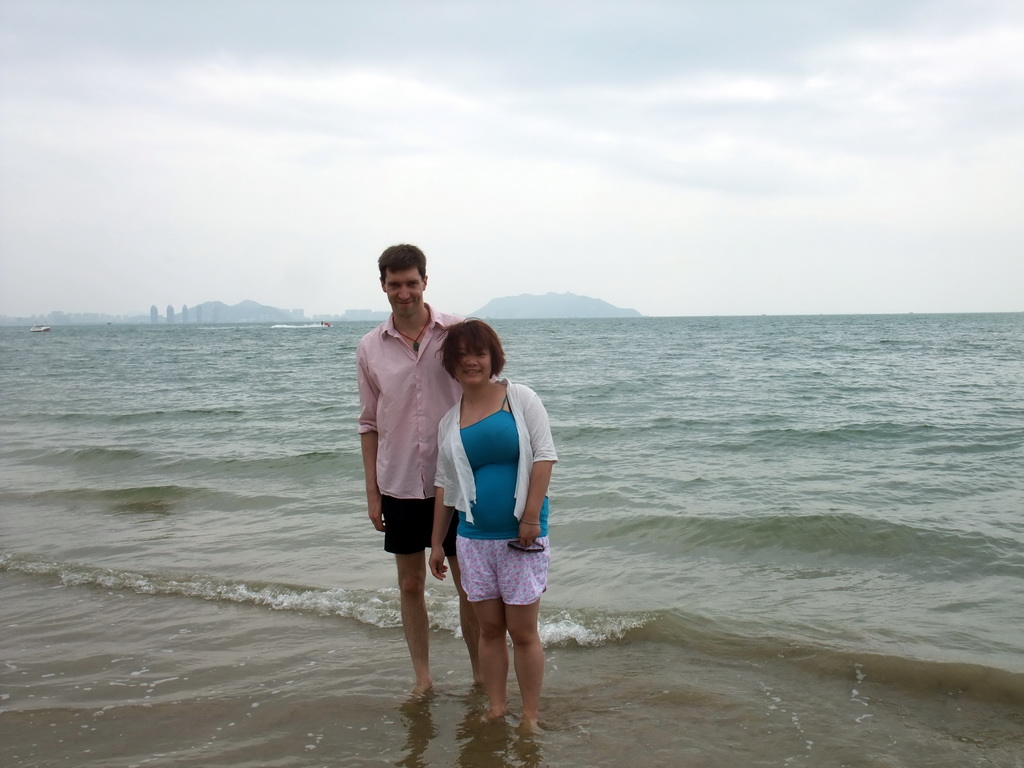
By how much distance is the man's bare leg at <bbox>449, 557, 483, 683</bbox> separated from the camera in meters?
4.08

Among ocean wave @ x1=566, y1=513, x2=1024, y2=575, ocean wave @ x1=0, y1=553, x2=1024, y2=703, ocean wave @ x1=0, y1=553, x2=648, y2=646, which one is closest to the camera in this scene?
ocean wave @ x1=0, y1=553, x2=1024, y2=703

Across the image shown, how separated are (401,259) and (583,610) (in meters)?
2.94

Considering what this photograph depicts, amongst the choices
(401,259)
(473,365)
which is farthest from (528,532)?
(401,259)

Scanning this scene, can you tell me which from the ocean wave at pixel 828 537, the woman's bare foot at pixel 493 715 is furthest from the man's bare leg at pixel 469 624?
the ocean wave at pixel 828 537

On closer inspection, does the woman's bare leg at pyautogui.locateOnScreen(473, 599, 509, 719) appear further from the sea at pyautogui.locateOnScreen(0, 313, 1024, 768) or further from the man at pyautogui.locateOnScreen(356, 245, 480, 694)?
the man at pyautogui.locateOnScreen(356, 245, 480, 694)

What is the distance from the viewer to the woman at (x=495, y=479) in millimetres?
3439

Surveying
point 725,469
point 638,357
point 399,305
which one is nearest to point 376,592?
point 399,305

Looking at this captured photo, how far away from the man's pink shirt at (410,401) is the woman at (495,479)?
0.60 ft

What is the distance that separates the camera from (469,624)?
13.8ft

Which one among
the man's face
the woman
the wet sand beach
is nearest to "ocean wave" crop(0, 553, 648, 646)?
the wet sand beach

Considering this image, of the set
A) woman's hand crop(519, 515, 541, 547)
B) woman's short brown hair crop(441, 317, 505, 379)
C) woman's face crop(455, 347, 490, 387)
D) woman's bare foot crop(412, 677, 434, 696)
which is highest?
woman's short brown hair crop(441, 317, 505, 379)

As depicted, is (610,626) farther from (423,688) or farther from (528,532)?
(528,532)

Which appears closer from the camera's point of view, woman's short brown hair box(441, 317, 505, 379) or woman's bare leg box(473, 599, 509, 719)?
woman's short brown hair box(441, 317, 505, 379)

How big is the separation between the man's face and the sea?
2.03 metres
